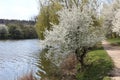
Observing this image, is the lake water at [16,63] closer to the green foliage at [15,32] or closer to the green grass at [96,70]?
the green grass at [96,70]

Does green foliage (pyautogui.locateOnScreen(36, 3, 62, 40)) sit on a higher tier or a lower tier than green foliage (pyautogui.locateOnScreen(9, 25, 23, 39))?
higher

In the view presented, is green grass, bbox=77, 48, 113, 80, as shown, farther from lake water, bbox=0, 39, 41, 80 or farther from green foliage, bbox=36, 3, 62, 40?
green foliage, bbox=36, 3, 62, 40

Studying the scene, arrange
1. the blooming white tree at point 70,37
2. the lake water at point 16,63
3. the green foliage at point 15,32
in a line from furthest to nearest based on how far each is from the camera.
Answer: the green foliage at point 15,32
the lake water at point 16,63
the blooming white tree at point 70,37

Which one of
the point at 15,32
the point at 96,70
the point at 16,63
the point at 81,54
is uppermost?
the point at 81,54

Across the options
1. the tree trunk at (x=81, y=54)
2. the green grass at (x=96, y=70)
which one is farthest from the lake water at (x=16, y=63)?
the green grass at (x=96, y=70)

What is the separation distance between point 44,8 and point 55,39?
22754 mm

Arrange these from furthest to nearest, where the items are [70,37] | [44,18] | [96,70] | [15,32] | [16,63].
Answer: [15,32] < [44,18] < [16,63] < [70,37] < [96,70]

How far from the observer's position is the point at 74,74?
18.0 meters

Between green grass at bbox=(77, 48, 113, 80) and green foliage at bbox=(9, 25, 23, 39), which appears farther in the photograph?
green foliage at bbox=(9, 25, 23, 39)

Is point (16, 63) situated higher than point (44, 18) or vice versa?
point (44, 18)

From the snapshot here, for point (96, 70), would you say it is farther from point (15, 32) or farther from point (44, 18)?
point (15, 32)

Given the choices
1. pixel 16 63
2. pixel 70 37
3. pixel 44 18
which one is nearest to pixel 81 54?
pixel 70 37

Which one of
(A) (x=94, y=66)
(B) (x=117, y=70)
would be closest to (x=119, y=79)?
(B) (x=117, y=70)

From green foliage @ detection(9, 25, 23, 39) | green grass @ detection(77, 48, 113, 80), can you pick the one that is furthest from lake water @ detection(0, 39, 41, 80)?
green foliage @ detection(9, 25, 23, 39)
